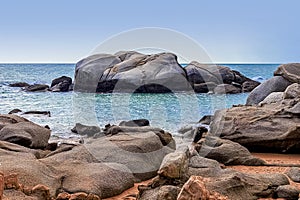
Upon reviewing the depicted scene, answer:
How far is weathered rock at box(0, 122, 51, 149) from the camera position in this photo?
9969 mm

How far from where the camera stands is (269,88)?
65.8 feet

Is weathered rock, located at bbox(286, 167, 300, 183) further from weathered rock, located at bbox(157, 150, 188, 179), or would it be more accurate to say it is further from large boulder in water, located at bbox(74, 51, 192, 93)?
large boulder in water, located at bbox(74, 51, 192, 93)

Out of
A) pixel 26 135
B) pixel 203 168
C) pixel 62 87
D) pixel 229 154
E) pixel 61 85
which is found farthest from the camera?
pixel 61 85

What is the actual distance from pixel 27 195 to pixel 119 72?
82.2ft

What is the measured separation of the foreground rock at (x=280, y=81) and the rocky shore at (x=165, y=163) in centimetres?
608

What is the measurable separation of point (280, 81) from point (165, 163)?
15.1 metres

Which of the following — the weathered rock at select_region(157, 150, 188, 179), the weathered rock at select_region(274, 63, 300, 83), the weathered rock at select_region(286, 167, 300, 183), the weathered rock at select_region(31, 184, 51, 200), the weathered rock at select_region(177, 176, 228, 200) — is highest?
the weathered rock at select_region(177, 176, 228, 200)

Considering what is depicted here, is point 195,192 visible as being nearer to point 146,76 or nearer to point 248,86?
point 146,76

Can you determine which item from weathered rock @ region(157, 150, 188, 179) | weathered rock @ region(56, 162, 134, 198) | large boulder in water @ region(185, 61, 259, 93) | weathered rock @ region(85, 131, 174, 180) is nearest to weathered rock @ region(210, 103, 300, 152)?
weathered rock @ region(85, 131, 174, 180)

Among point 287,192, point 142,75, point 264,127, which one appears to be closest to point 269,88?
point 264,127

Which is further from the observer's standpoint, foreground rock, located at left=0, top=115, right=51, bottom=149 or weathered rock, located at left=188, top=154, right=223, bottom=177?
foreground rock, located at left=0, top=115, right=51, bottom=149

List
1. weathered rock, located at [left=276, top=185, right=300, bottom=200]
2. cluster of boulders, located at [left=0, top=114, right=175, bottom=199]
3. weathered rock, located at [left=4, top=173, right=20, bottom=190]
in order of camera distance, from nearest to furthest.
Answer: weathered rock, located at [left=4, top=173, right=20, bottom=190], cluster of boulders, located at [left=0, top=114, right=175, bottom=199], weathered rock, located at [left=276, top=185, right=300, bottom=200]

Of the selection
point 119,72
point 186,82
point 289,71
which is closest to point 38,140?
point 289,71

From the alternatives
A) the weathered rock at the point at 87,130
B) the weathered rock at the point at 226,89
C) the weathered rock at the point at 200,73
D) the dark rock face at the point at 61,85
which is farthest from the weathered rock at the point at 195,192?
the dark rock face at the point at 61,85
